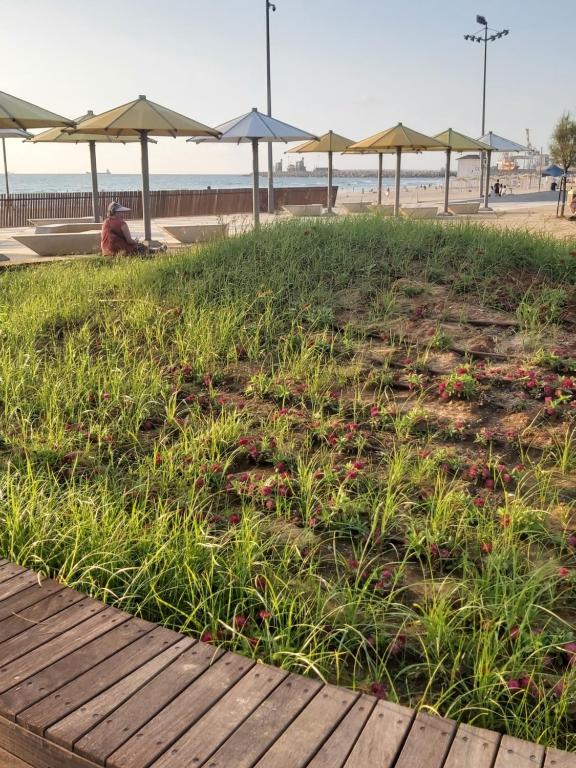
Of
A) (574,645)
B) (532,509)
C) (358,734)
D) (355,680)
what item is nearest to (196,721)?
(358,734)

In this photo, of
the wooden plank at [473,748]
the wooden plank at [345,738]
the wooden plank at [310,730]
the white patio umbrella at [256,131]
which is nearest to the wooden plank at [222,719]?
the wooden plank at [310,730]

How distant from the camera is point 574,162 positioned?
28672 mm

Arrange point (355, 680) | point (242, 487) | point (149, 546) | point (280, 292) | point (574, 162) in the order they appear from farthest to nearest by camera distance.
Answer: point (574, 162) < point (280, 292) < point (242, 487) < point (149, 546) < point (355, 680)

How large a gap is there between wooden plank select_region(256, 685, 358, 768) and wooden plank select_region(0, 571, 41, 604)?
125cm

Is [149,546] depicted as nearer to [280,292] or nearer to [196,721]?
[196,721]

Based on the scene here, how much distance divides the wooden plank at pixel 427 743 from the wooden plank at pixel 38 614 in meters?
1.29

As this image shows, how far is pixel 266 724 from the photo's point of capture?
212 centimetres

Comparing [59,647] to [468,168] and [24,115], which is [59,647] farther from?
[468,168]

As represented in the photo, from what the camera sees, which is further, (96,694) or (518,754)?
(96,694)

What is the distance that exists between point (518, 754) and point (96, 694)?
1221 mm

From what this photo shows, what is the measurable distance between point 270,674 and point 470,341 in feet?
13.2

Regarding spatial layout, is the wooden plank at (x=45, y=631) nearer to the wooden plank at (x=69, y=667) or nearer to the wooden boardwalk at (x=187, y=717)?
the wooden boardwalk at (x=187, y=717)

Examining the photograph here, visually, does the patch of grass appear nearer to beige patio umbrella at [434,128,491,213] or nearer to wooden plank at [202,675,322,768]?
wooden plank at [202,675,322,768]

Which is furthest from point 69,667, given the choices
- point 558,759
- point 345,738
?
point 558,759
